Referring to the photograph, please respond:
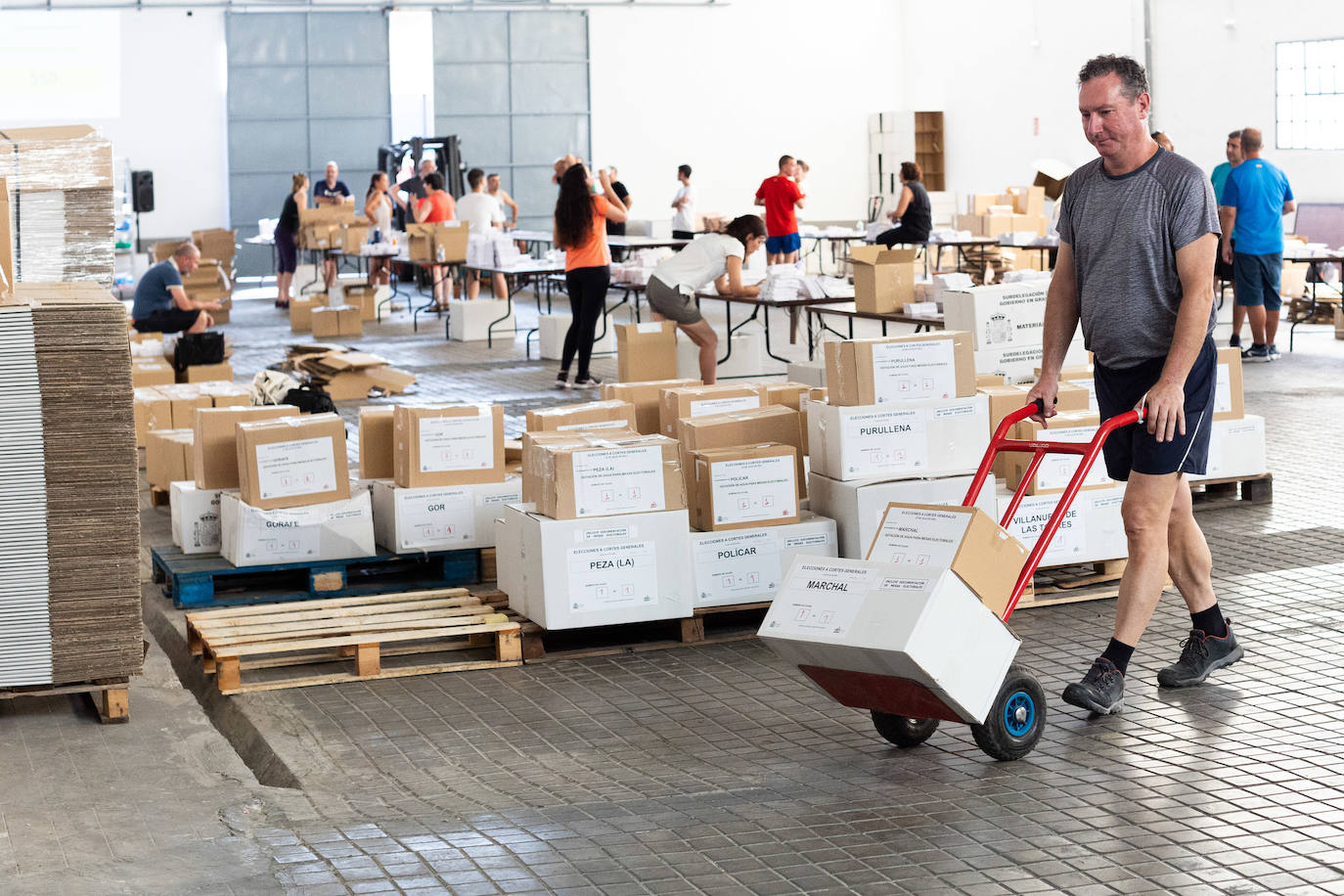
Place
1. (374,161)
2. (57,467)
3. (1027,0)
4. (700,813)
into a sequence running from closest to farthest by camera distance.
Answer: (700,813) → (57,467) → (1027,0) → (374,161)

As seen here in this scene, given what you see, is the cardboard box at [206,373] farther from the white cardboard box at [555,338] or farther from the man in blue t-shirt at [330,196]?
the man in blue t-shirt at [330,196]

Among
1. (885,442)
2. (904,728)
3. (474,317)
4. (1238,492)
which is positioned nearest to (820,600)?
(904,728)

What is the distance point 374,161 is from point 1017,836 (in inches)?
965

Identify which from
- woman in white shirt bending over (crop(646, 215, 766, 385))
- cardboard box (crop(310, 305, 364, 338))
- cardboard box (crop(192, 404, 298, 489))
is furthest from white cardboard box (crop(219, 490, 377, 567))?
cardboard box (crop(310, 305, 364, 338))

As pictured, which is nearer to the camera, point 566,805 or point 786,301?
point 566,805

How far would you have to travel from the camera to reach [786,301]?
36.3ft

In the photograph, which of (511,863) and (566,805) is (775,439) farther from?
(511,863)

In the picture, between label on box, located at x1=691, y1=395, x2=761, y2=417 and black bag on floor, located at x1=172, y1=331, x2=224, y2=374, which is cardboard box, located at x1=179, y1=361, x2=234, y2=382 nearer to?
black bag on floor, located at x1=172, y1=331, x2=224, y2=374

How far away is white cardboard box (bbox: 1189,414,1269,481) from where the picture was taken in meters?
7.38

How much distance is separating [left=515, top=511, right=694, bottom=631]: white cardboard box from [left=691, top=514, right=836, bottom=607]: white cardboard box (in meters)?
0.11

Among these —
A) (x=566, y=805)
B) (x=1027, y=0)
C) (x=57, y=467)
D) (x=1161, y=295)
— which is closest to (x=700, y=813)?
(x=566, y=805)

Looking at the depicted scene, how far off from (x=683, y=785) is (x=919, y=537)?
888 mm

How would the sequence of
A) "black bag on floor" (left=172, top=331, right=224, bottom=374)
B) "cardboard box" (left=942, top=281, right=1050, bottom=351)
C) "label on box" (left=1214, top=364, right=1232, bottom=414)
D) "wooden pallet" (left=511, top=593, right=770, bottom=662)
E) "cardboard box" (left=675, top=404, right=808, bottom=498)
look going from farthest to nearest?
1. "black bag on floor" (left=172, top=331, right=224, bottom=374)
2. "cardboard box" (left=942, top=281, right=1050, bottom=351)
3. "label on box" (left=1214, top=364, right=1232, bottom=414)
4. "cardboard box" (left=675, top=404, right=808, bottom=498)
5. "wooden pallet" (left=511, top=593, right=770, bottom=662)

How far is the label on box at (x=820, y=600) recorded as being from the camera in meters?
3.95
